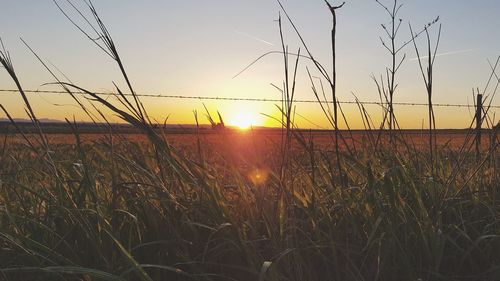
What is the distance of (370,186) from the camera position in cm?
212

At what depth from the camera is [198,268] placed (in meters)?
1.81

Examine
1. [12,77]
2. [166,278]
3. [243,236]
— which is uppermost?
[12,77]

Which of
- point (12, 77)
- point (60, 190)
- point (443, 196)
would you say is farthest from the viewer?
point (443, 196)

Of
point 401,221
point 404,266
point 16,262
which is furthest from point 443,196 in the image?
point 16,262

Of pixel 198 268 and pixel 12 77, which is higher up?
pixel 12 77

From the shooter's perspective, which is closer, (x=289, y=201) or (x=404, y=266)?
(x=404, y=266)

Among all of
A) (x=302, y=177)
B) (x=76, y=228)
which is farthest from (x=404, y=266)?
(x=76, y=228)

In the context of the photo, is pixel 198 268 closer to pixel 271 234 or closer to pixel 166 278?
pixel 166 278

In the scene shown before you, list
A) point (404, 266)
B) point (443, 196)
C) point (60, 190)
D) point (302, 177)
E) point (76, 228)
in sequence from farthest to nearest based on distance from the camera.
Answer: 1. point (302, 177)
2. point (443, 196)
3. point (60, 190)
4. point (76, 228)
5. point (404, 266)

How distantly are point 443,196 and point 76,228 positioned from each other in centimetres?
143

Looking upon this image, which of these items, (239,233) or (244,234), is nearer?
(239,233)

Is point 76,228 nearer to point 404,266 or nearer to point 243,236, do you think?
point 243,236

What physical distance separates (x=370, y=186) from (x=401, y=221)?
18cm

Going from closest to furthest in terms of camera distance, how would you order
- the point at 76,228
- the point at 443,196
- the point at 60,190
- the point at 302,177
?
the point at 76,228 → the point at 60,190 → the point at 443,196 → the point at 302,177
